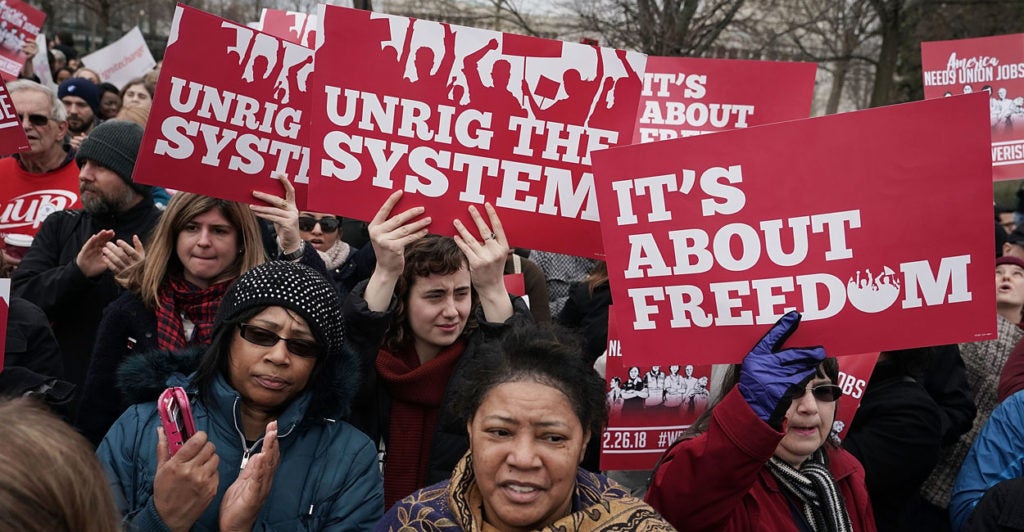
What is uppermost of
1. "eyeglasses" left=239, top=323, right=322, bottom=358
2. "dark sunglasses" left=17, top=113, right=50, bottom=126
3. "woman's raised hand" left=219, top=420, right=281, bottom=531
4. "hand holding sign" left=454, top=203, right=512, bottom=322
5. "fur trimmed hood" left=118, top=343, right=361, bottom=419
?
"dark sunglasses" left=17, top=113, right=50, bottom=126

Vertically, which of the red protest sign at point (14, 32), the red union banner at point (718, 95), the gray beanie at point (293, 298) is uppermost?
the red protest sign at point (14, 32)

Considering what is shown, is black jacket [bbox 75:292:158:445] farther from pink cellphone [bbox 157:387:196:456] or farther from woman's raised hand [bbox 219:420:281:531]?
woman's raised hand [bbox 219:420:281:531]

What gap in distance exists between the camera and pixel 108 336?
386 cm

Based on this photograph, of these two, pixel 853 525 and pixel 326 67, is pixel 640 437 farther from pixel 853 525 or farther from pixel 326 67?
pixel 326 67

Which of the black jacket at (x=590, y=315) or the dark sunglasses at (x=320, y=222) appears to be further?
the dark sunglasses at (x=320, y=222)

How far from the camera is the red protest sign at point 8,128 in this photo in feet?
14.1

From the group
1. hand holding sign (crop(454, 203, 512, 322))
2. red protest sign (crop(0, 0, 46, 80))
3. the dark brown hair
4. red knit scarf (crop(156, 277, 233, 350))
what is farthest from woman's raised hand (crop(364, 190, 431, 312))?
red protest sign (crop(0, 0, 46, 80))

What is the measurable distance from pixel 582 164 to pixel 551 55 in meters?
0.40

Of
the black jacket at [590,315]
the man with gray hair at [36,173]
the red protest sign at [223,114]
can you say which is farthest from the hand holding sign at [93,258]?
the black jacket at [590,315]

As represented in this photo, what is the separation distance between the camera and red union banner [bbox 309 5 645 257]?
3.69 metres

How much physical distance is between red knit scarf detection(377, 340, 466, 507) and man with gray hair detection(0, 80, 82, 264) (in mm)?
2891

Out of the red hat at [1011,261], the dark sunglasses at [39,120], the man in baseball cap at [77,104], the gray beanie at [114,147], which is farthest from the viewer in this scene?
the man in baseball cap at [77,104]

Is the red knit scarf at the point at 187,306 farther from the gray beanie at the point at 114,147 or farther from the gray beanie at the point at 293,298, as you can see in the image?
the gray beanie at the point at 114,147

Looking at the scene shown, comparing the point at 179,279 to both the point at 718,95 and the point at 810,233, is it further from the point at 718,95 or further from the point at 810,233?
the point at 718,95
